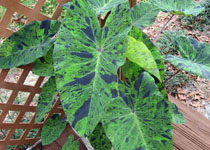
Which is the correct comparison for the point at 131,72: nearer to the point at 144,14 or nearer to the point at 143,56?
the point at 143,56

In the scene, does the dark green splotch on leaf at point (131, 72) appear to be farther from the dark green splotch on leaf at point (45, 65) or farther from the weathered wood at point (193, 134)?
the weathered wood at point (193, 134)

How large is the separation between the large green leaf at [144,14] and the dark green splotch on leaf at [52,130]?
699 millimetres

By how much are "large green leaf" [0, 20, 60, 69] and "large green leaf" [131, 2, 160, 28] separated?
376 mm

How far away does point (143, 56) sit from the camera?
0.62 m

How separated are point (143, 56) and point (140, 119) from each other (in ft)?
0.74

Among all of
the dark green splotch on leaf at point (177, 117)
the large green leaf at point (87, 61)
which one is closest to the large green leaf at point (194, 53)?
the dark green splotch on leaf at point (177, 117)

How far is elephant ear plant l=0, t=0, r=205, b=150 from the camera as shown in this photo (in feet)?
1.86

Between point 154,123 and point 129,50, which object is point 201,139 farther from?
point 129,50

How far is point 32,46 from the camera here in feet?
2.73

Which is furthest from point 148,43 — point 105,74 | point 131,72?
point 105,74

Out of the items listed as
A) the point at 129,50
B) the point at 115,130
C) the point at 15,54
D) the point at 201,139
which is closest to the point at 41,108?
the point at 15,54

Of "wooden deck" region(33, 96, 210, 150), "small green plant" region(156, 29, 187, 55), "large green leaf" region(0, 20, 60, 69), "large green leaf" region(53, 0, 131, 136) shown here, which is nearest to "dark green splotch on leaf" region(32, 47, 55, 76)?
"large green leaf" region(0, 20, 60, 69)

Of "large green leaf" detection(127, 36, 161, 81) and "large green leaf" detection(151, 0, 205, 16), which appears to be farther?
"large green leaf" detection(151, 0, 205, 16)

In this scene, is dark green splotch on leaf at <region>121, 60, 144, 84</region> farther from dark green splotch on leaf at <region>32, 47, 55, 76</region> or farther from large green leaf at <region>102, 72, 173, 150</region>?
dark green splotch on leaf at <region>32, 47, 55, 76</region>
